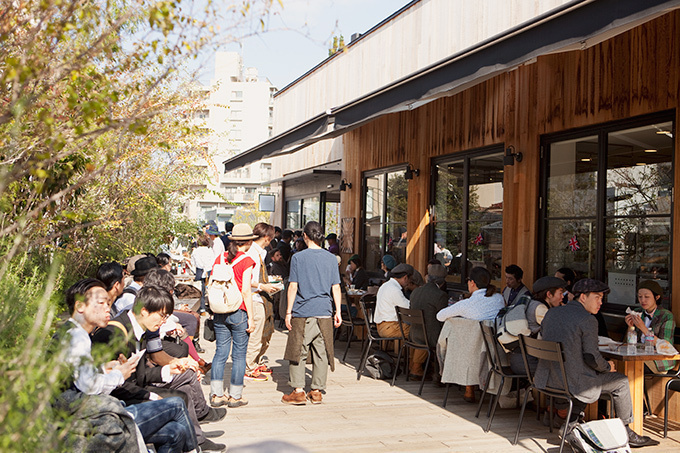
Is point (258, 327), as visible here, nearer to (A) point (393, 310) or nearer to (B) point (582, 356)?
(A) point (393, 310)

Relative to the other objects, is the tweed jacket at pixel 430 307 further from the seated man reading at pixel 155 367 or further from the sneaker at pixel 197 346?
the seated man reading at pixel 155 367

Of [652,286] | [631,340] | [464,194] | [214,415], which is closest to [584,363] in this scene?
[631,340]

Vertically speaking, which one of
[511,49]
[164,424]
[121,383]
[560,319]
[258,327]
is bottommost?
[164,424]

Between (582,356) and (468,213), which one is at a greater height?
(468,213)

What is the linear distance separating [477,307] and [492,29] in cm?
393

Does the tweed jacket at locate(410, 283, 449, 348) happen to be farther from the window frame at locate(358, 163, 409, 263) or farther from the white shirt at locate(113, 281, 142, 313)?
the window frame at locate(358, 163, 409, 263)

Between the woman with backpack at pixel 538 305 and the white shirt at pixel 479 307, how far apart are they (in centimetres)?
36

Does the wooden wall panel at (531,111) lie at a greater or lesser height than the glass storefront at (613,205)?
greater

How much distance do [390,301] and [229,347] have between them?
7.32ft

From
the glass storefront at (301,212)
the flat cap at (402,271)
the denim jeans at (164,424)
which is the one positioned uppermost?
the glass storefront at (301,212)

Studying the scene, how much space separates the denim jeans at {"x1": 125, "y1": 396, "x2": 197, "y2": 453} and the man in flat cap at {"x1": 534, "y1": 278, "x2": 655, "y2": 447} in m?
2.78

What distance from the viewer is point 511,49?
16.2 ft

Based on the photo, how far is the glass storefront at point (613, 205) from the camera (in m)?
6.11

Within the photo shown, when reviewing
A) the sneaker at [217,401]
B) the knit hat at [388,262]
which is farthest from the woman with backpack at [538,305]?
the knit hat at [388,262]
